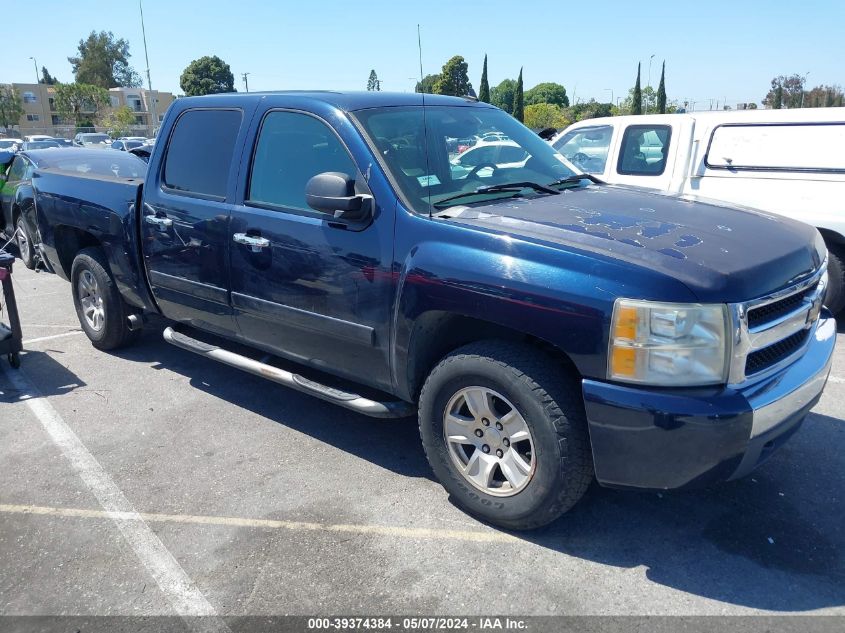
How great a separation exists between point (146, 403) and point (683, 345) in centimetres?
378

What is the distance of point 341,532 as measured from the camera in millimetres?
3203

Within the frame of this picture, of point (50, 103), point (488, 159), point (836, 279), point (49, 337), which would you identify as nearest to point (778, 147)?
point (836, 279)

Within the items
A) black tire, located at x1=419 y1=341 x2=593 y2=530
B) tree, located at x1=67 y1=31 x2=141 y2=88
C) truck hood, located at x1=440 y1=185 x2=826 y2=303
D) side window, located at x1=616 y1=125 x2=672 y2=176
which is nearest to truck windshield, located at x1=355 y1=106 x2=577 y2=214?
truck hood, located at x1=440 y1=185 x2=826 y2=303

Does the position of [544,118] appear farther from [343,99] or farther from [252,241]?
[252,241]

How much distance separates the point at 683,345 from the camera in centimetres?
254

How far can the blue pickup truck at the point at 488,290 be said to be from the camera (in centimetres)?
257

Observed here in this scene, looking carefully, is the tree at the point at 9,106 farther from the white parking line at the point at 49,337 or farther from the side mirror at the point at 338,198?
the side mirror at the point at 338,198

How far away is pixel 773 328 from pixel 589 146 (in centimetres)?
556

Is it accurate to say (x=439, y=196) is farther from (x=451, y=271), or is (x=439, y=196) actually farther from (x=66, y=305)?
(x=66, y=305)

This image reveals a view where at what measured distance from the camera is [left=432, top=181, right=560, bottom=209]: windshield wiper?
343 centimetres

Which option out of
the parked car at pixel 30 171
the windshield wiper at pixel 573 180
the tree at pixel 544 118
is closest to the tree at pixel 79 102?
the tree at pixel 544 118

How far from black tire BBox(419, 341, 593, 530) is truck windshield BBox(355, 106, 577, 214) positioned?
0.81 meters

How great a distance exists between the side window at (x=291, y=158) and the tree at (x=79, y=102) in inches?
3217

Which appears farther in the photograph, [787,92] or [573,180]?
[787,92]
